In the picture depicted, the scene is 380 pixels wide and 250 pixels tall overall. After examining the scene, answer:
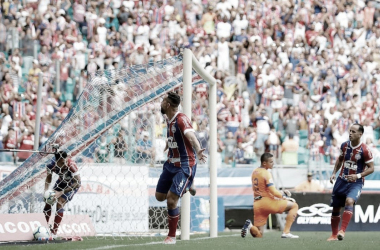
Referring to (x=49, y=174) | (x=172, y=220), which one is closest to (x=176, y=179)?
(x=172, y=220)

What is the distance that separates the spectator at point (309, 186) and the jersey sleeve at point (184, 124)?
9602 millimetres

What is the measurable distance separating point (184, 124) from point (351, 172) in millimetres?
3395

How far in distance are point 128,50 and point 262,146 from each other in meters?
5.45

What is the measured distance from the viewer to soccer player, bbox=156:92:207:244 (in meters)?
11.9

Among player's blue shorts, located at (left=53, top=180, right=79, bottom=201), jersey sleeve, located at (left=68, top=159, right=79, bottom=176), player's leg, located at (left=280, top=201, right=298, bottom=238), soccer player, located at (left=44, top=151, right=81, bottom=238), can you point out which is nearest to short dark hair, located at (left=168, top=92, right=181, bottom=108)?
soccer player, located at (left=44, top=151, right=81, bottom=238)

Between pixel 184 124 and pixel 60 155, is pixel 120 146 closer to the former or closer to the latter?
pixel 60 155

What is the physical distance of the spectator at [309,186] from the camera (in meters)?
21.0

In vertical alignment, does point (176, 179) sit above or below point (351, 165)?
below

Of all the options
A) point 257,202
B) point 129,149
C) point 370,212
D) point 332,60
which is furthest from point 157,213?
point 332,60

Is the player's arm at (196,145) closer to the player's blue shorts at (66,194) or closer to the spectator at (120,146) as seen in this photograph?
the player's blue shorts at (66,194)

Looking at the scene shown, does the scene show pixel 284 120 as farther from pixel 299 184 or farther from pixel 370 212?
pixel 370 212

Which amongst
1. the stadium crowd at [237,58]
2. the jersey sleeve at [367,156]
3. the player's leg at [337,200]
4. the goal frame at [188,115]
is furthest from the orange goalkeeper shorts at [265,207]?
the stadium crowd at [237,58]

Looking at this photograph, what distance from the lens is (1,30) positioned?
24.1 meters

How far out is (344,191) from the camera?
13.8 meters
